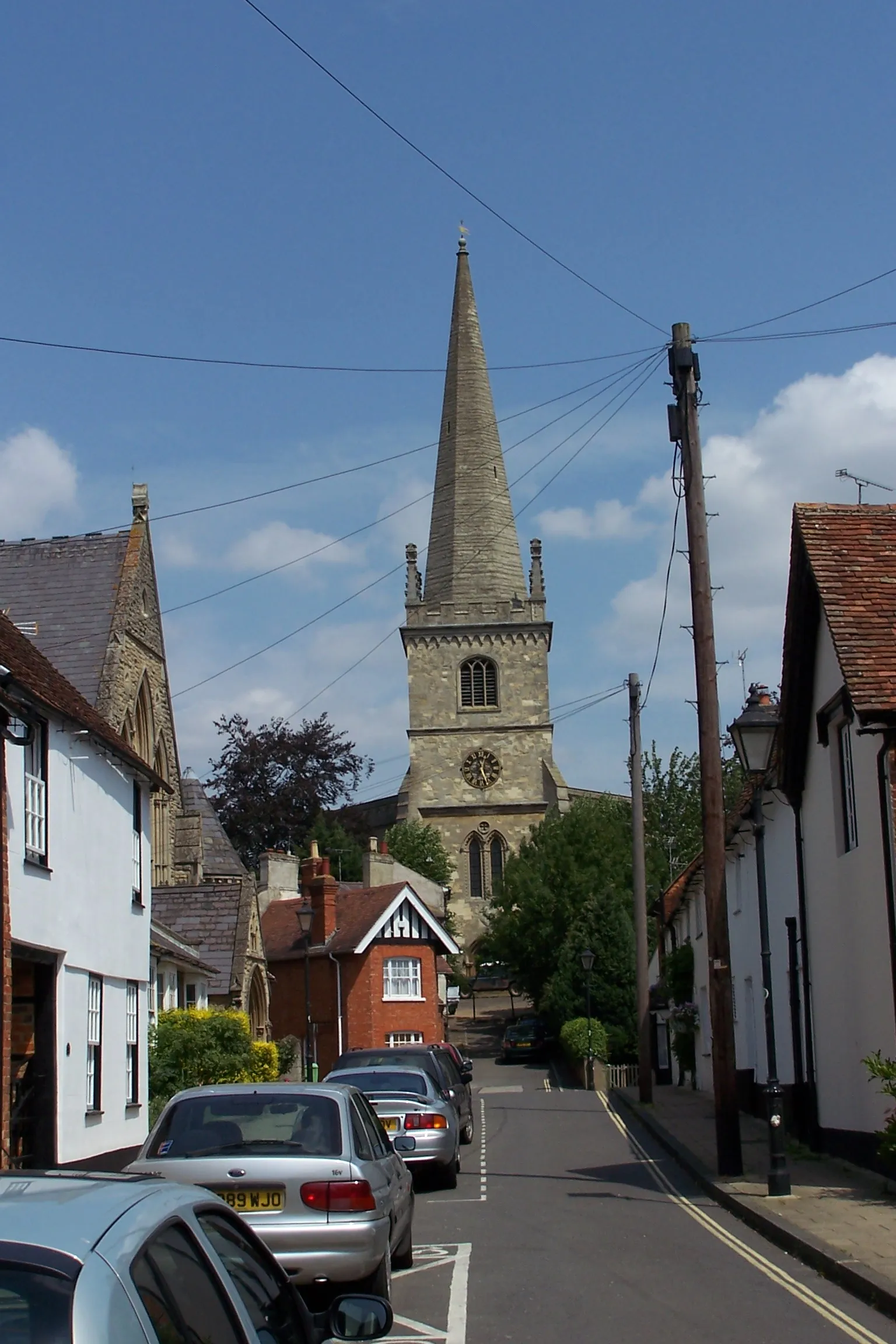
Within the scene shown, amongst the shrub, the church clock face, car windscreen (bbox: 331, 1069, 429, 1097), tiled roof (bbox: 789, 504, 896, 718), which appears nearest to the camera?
tiled roof (bbox: 789, 504, 896, 718)

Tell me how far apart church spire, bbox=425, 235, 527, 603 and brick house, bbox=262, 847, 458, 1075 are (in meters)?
43.4

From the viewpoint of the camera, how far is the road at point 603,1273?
8.74m

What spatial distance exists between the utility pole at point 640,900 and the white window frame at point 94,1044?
1563cm

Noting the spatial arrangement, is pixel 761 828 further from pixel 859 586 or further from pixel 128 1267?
pixel 128 1267

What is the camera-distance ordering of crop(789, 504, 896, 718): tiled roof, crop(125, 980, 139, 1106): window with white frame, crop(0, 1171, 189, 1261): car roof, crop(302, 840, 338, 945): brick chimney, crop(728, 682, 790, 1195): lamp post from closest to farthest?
1. crop(0, 1171, 189, 1261): car roof
2. crop(728, 682, 790, 1195): lamp post
3. crop(789, 504, 896, 718): tiled roof
4. crop(125, 980, 139, 1106): window with white frame
5. crop(302, 840, 338, 945): brick chimney

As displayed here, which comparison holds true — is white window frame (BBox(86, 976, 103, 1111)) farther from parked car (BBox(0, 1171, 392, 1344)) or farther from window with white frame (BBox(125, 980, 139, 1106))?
parked car (BBox(0, 1171, 392, 1344))

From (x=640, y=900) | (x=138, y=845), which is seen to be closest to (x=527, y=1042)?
(x=640, y=900)

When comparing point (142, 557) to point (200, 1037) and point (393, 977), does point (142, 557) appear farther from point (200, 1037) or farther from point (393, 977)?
point (393, 977)

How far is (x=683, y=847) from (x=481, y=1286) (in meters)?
69.7

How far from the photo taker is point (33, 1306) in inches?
114

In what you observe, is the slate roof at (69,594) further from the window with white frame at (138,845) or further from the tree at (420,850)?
the tree at (420,850)

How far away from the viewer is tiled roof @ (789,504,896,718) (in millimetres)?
14602

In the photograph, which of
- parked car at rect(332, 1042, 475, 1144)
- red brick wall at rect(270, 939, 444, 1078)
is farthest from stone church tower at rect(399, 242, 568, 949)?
parked car at rect(332, 1042, 475, 1144)

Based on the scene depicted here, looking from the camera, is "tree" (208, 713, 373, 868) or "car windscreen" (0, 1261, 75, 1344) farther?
"tree" (208, 713, 373, 868)
